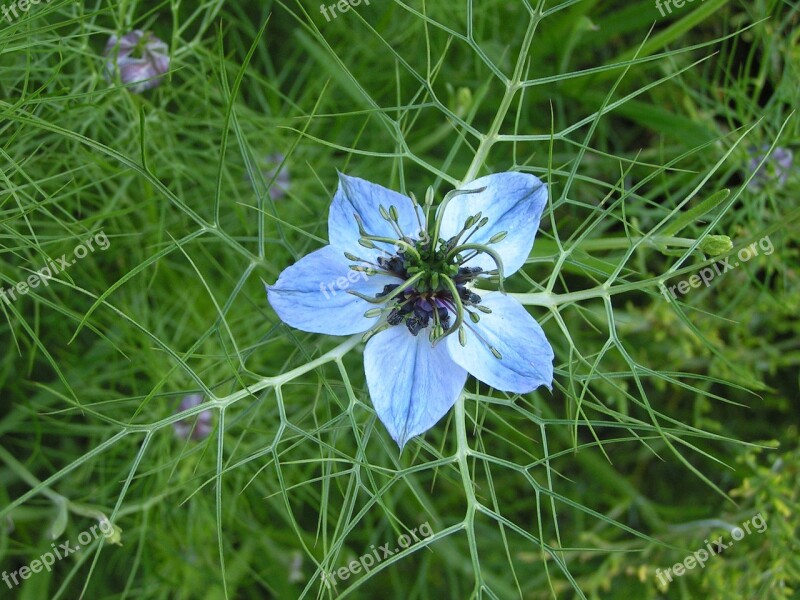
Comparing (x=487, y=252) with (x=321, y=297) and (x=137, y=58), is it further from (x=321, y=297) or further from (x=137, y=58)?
(x=137, y=58)

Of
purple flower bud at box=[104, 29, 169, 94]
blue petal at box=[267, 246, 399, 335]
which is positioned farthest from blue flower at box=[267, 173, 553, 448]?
purple flower bud at box=[104, 29, 169, 94]

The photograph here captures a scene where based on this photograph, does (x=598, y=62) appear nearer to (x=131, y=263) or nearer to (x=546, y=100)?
(x=546, y=100)

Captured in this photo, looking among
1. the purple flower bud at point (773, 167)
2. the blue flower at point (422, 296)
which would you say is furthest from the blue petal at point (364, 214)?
the purple flower bud at point (773, 167)

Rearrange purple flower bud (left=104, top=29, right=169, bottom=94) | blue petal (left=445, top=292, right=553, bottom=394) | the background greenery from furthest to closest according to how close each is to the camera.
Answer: the background greenery, purple flower bud (left=104, top=29, right=169, bottom=94), blue petal (left=445, top=292, right=553, bottom=394)

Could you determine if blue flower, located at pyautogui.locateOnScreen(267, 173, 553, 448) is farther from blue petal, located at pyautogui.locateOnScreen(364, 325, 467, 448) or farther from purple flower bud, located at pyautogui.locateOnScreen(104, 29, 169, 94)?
purple flower bud, located at pyautogui.locateOnScreen(104, 29, 169, 94)

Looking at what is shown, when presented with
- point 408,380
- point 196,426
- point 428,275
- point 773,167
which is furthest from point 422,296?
point 773,167
